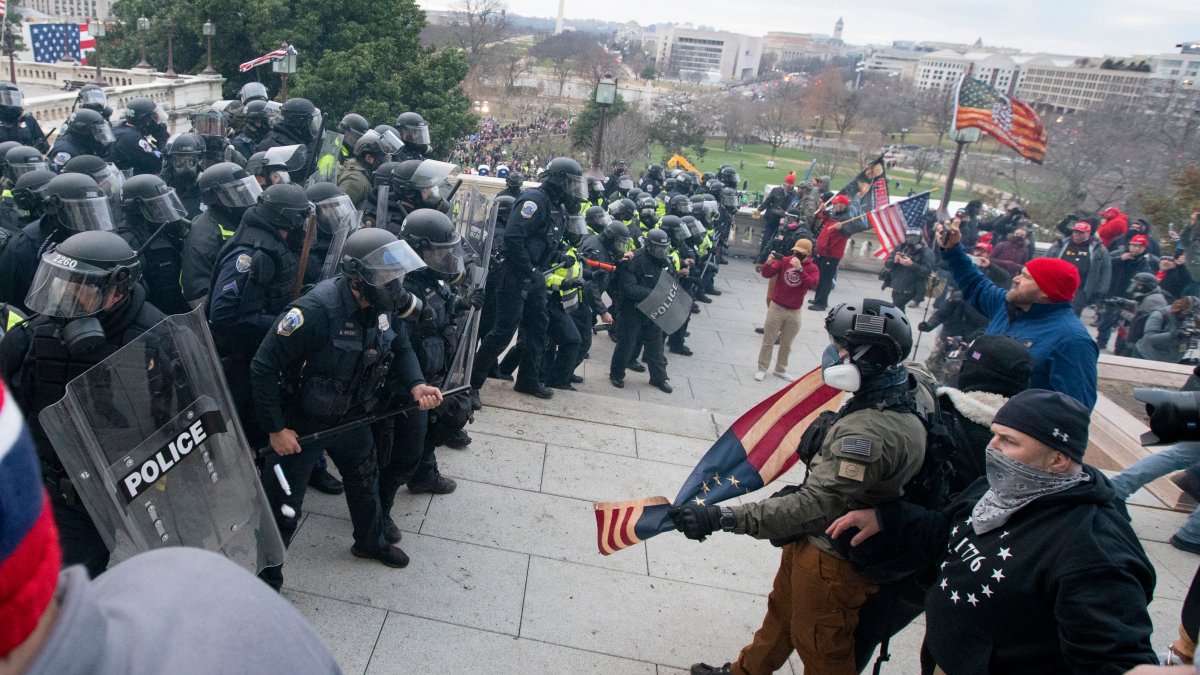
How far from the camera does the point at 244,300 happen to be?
458 cm

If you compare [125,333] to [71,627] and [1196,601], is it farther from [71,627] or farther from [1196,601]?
[1196,601]

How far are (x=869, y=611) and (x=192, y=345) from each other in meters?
2.99

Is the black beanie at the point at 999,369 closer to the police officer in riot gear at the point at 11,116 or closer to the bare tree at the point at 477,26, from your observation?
the police officer in riot gear at the point at 11,116

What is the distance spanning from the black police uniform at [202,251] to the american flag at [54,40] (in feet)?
94.5

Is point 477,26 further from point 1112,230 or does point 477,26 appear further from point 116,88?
point 1112,230

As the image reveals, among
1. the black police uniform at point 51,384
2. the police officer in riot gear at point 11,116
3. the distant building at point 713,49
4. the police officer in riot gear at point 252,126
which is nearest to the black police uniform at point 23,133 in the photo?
the police officer in riot gear at point 11,116

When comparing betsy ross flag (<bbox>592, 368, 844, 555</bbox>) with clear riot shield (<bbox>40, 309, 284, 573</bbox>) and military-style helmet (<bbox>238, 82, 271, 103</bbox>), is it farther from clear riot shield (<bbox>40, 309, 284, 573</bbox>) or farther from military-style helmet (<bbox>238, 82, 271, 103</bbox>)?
military-style helmet (<bbox>238, 82, 271, 103</bbox>)

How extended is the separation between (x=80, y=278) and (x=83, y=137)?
6.54 meters

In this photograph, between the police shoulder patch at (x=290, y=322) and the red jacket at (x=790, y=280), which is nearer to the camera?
the police shoulder patch at (x=290, y=322)

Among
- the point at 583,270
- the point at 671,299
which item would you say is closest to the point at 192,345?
the point at 583,270

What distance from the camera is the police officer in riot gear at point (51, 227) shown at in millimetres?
4820

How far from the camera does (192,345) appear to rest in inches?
126

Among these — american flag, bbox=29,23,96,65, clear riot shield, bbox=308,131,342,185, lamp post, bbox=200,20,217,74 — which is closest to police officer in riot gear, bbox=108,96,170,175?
clear riot shield, bbox=308,131,342,185

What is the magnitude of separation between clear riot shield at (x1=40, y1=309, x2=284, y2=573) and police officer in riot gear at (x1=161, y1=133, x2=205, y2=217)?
15.6ft
